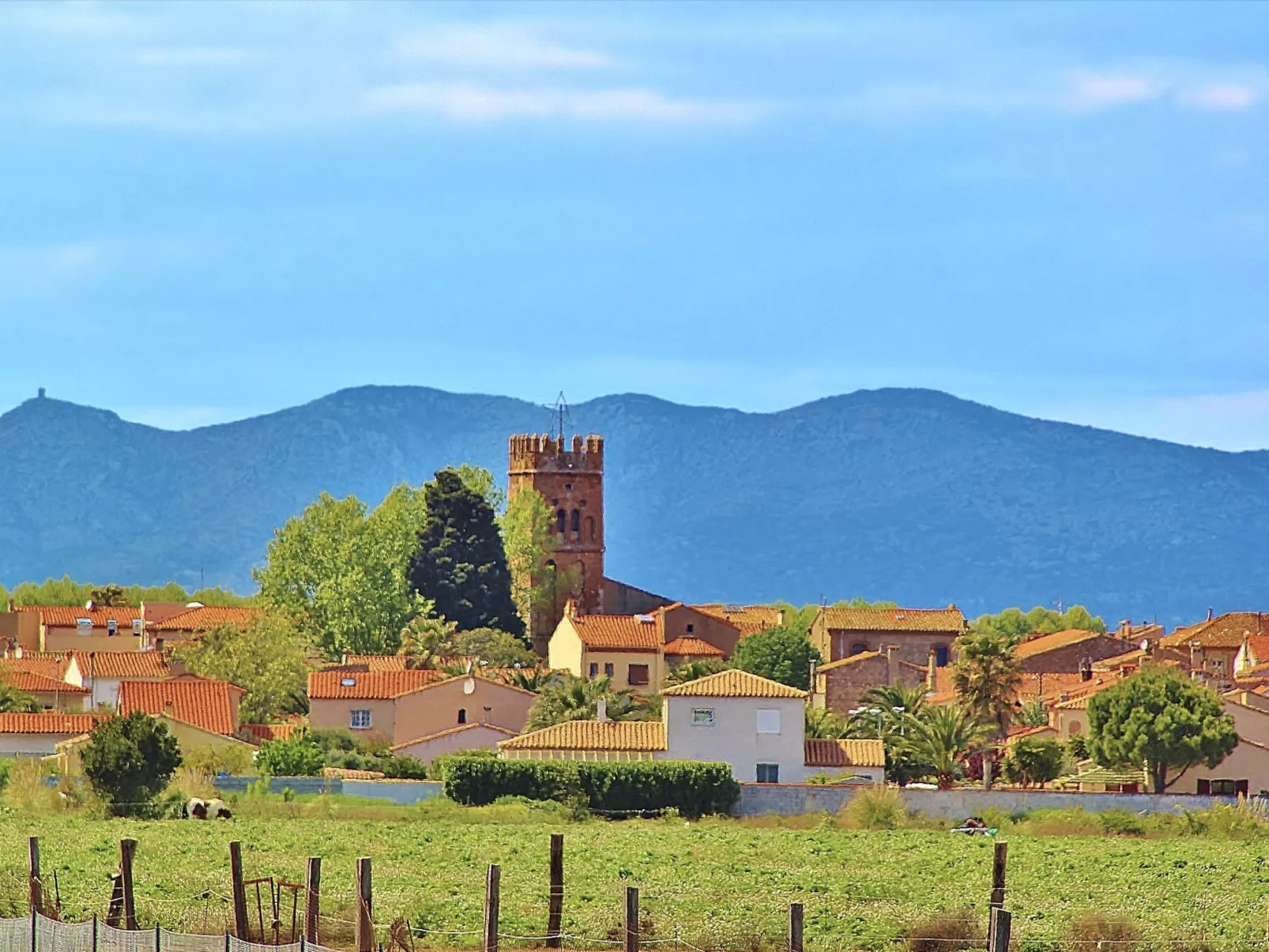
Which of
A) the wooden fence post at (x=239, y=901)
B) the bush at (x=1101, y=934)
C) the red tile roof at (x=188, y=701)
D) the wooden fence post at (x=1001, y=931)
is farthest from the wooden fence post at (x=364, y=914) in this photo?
the red tile roof at (x=188, y=701)

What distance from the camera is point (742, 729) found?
68562 mm

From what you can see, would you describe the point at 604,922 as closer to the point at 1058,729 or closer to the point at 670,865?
the point at 670,865

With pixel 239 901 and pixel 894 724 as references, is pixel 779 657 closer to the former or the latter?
pixel 894 724

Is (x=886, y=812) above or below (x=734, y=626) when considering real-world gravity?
below

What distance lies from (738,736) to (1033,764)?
9.24 metres

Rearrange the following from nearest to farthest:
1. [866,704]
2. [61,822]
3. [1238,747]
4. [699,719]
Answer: [61,822]
[699,719]
[1238,747]
[866,704]

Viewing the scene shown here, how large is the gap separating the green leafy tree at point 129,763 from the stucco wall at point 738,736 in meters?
14.4

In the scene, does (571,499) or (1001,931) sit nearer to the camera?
(1001,931)

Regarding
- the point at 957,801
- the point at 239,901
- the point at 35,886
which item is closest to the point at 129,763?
the point at 957,801

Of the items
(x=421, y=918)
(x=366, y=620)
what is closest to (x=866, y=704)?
(x=366, y=620)

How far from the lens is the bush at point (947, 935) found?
35.0 m

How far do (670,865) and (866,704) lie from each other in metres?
51.1

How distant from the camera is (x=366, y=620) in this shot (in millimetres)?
109250

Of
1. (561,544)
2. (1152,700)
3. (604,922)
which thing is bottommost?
(604,922)
